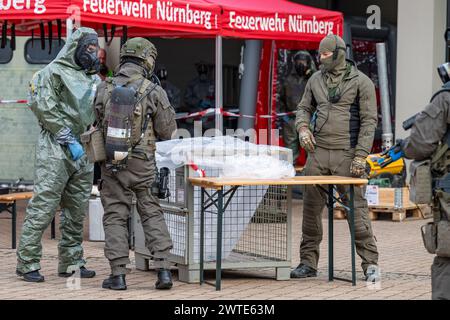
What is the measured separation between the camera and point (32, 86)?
822 cm

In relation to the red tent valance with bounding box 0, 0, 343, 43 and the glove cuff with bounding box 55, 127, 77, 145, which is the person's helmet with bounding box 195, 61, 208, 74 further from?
the glove cuff with bounding box 55, 127, 77, 145

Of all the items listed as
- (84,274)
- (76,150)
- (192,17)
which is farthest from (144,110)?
(192,17)

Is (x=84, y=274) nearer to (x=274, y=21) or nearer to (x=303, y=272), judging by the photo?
(x=303, y=272)

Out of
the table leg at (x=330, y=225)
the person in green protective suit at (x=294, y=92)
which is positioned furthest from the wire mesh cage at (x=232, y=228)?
the person in green protective suit at (x=294, y=92)

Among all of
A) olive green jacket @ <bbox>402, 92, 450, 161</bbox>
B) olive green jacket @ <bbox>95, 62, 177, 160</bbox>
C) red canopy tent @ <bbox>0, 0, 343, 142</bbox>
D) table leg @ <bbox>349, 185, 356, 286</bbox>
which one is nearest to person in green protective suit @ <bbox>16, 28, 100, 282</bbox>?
olive green jacket @ <bbox>95, 62, 177, 160</bbox>

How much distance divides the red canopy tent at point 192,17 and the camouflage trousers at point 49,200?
198 centimetres

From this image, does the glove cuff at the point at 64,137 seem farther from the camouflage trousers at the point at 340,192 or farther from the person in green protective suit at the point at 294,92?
the person in green protective suit at the point at 294,92

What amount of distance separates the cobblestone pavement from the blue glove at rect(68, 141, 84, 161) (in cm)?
99

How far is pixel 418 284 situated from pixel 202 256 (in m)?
1.75

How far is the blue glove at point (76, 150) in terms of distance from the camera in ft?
26.4

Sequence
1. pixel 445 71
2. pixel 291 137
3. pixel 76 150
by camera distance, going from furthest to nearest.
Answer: pixel 291 137 → pixel 76 150 → pixel 445 71

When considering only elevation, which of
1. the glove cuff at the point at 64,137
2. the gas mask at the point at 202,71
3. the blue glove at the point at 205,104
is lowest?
the glove cuff at the point at 64,137

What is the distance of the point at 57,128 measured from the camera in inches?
319

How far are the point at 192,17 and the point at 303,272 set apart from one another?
371cm
